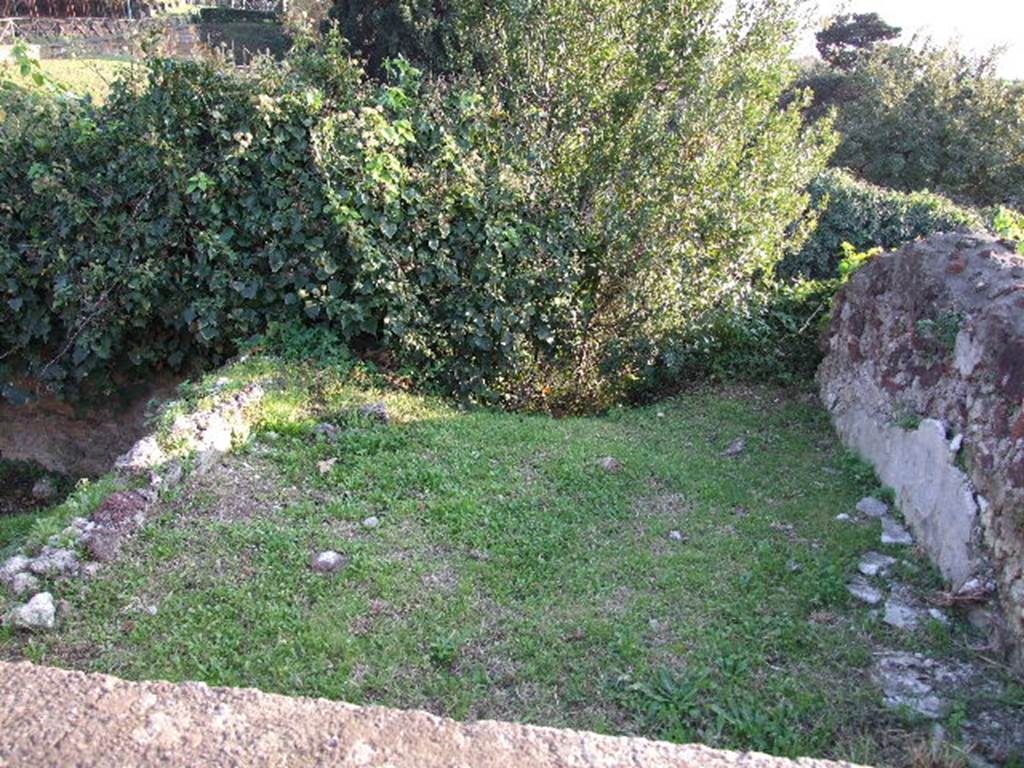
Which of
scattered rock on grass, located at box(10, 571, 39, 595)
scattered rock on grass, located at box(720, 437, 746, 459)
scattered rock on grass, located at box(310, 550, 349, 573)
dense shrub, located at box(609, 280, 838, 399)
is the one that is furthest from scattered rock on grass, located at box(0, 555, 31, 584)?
dense shrub, located at box(609, 280, 838, 399)

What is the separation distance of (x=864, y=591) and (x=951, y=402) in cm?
107

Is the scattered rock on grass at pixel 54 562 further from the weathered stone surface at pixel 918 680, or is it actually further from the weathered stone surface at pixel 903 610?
the weathered stone surface at pixel 903 610

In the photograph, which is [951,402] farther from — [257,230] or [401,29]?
[401,29]

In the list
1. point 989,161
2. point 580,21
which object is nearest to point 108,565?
point 580,21

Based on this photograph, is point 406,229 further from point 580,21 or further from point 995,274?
point 995,274

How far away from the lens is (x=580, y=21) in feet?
20.7

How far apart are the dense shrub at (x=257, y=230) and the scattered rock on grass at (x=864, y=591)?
288 cm

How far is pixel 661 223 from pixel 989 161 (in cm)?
1063

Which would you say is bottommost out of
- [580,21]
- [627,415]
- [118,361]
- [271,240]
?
[627,415]

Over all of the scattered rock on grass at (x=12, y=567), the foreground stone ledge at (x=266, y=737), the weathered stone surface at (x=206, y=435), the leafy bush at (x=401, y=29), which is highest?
the leafy bush at (x=401, y=29)

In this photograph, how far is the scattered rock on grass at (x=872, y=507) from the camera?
409cm

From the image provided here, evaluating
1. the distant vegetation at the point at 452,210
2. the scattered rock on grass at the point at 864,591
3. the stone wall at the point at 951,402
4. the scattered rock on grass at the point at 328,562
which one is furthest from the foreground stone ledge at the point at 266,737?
the distant vegetation at the point at 452,210

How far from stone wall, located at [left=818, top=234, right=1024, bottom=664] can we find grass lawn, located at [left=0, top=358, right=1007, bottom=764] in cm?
21

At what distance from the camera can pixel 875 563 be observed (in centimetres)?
363
